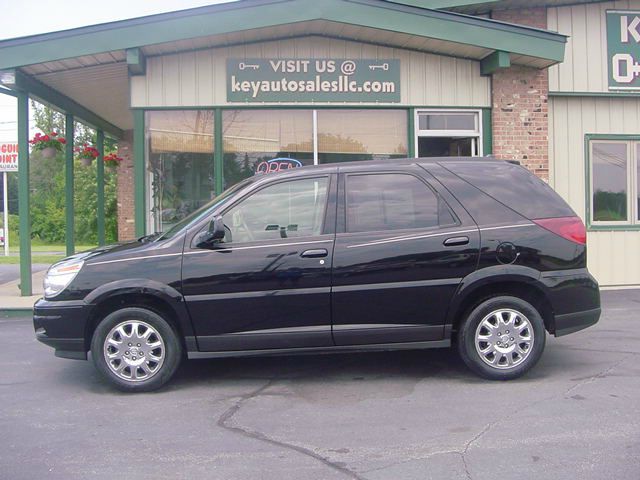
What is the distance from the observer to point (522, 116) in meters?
10.5

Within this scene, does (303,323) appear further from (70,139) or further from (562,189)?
(70,139)

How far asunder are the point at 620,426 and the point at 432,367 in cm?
199

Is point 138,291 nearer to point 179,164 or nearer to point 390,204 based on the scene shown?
point 390,204

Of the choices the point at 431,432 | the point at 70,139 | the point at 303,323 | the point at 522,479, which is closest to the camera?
the point at 522,479

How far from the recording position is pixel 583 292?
5906 mm

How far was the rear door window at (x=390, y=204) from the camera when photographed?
5820 mm

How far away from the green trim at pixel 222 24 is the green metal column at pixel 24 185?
133 centimetres

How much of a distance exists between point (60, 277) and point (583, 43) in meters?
9.08

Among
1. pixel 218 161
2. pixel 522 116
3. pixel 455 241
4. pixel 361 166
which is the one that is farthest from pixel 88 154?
pixel 455 241

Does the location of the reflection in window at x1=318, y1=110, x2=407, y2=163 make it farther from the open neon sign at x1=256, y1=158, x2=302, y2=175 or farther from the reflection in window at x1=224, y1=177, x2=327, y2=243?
the reflection in window at x1=224, y1=177, x2=327, y2=243

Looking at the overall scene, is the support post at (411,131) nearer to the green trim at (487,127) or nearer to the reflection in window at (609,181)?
the green trim at (487,127)

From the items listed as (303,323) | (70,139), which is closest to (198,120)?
(70,139)

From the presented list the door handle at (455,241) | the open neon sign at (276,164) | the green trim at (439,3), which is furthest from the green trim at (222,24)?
the door handle at (455,241)

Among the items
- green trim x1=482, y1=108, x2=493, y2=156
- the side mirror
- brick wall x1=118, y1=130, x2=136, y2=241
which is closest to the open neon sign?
green trim x1=482, y1=108, x2=493, y2=156
